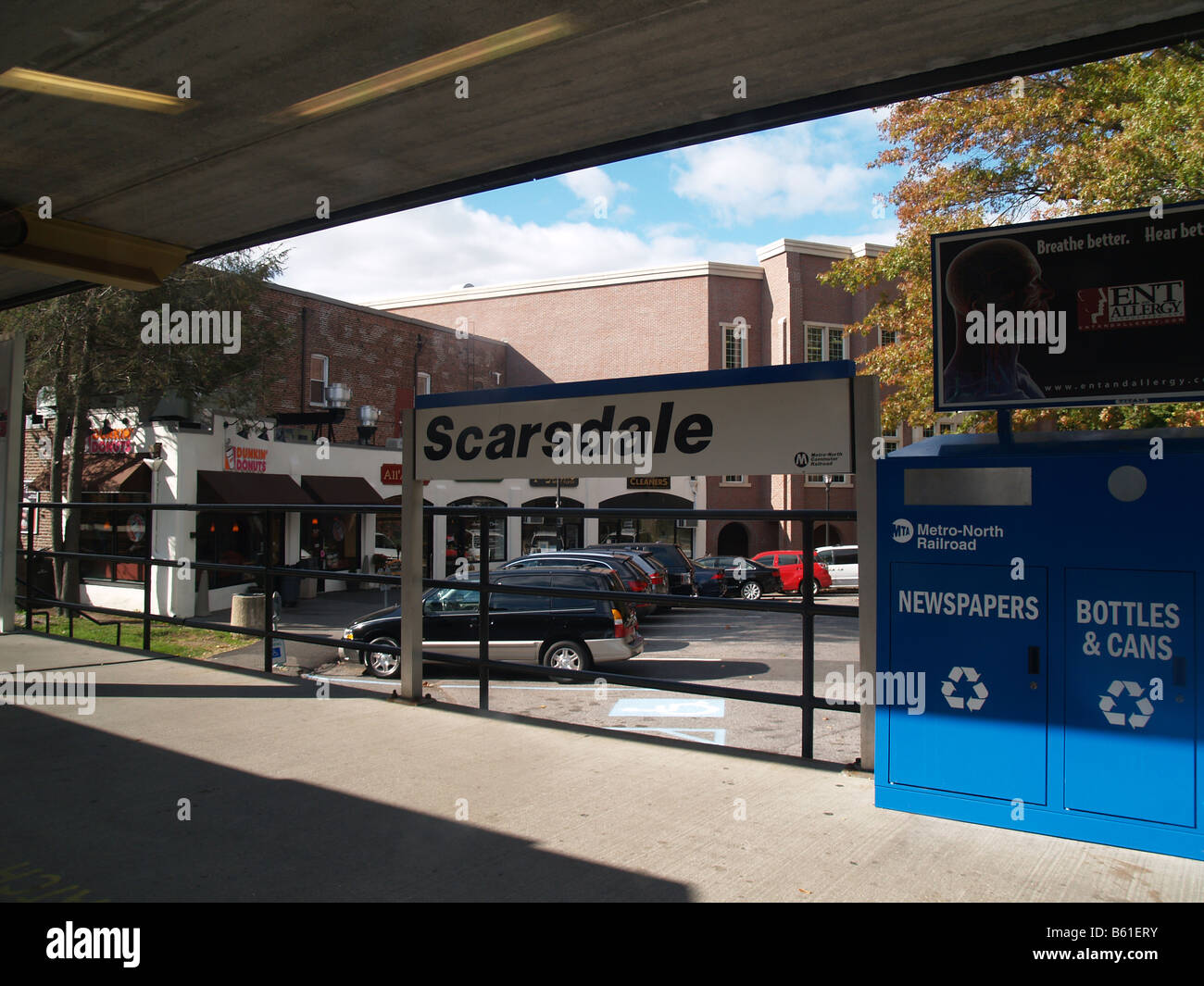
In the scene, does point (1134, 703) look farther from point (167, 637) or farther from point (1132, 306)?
point (167, 637)

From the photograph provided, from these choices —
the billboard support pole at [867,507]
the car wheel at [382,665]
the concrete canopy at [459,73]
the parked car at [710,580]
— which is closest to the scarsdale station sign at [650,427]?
the billboard support pole at [867,507]

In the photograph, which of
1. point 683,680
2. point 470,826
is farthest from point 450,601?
point 470,826

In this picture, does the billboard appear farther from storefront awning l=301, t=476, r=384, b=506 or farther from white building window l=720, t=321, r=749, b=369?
white building window l=720, t=321, r=749, b=369

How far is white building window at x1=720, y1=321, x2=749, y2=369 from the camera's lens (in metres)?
43.7

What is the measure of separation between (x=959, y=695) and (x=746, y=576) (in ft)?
71.5

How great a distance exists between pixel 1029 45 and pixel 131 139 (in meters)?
6.68

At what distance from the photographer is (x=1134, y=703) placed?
4.07 m

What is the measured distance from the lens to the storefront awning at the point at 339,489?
28.3 m

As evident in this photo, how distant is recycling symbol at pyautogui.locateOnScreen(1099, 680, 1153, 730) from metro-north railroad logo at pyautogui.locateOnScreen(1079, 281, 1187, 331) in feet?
6.04

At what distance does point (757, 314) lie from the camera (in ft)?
145

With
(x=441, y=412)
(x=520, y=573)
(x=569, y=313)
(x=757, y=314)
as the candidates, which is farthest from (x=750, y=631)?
(x=569, y=313)

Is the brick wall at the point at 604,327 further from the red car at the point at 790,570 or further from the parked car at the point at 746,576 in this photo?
the parked car at the point at 746,576

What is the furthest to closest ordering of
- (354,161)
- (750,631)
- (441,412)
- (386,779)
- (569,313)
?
(569,313) < (750,631) < (354,161) < (441,412) < (386,779)

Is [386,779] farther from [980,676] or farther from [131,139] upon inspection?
[131,139]
